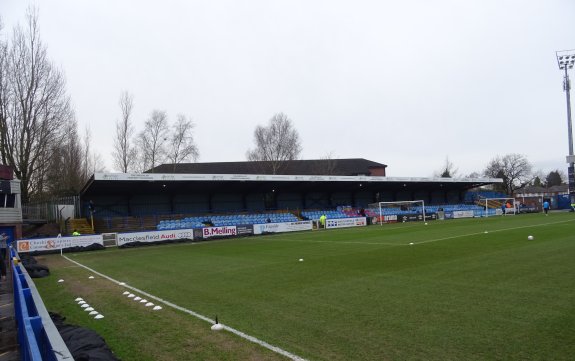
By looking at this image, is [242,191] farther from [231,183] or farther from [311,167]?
[311,167]

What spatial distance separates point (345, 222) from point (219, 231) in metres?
15.0

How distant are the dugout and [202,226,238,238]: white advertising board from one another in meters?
5.88

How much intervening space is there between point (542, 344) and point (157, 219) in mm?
38021

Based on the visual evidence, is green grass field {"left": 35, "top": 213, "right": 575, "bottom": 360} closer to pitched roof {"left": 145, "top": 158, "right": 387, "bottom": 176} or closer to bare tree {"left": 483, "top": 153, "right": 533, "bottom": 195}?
pitched roof {"left": 145, "top": 158, "right": 387, "bottom": 176}

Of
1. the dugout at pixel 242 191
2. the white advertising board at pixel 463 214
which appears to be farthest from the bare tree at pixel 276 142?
the white advertising board at pixel 463 214

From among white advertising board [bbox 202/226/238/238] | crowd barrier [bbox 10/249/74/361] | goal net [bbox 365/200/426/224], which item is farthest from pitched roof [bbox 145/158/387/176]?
crowd barrier [bbox 10/249/74/361]

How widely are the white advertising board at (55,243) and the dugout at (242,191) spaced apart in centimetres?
512

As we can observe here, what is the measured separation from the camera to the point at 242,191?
46.7m

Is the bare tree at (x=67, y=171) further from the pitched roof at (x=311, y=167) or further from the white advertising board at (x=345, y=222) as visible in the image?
the white advertising board at (x=345, y=222)

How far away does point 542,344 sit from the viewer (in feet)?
17.7

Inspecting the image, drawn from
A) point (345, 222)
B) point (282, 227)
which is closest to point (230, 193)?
point (282, 227)

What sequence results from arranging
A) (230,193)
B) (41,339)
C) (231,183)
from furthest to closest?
1. (230,193)
2. (231,183)
3. (41,339)

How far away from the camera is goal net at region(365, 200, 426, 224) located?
45125 mm

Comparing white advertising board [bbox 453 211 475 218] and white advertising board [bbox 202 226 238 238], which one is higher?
white advertising board [bbox 202 226 238 238]
